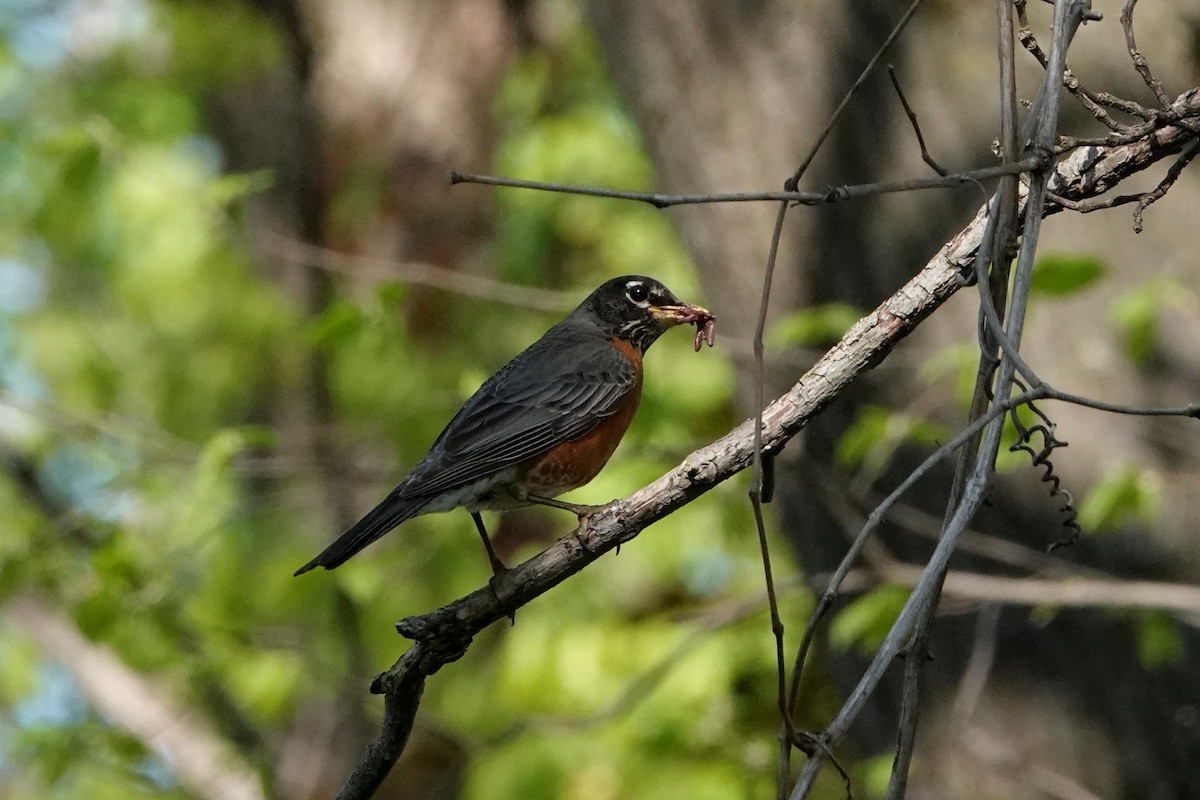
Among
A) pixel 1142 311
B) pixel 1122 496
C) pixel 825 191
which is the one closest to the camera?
pixel 825 191

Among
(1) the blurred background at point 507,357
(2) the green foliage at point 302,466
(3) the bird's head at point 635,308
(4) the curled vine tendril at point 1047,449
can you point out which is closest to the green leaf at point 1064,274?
(1) the blurred background at point 507,357

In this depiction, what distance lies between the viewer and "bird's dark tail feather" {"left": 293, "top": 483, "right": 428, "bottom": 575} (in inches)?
109

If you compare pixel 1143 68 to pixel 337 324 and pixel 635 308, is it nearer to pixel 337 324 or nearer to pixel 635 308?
pixel 635 308

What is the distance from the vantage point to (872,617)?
3.98 m

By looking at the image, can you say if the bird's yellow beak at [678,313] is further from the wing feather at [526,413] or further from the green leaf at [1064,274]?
the green leaf at [1064,274]

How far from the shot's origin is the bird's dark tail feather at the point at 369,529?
9.07 feet

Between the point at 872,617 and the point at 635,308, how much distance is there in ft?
4.37

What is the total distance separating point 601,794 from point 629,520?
16.3 feet

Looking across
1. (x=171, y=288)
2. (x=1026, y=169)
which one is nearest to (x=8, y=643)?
(x=171, y=288)

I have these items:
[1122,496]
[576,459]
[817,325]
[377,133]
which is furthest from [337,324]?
[377,133]

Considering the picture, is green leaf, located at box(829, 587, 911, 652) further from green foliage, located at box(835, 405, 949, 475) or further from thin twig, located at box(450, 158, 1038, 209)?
thin twig, located at box(450, 158, 1038, 209)

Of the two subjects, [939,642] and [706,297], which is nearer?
[939,642]

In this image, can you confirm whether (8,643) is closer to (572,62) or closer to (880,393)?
(572,62)

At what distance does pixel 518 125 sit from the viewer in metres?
9.27
